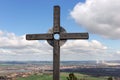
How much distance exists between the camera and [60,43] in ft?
32.0

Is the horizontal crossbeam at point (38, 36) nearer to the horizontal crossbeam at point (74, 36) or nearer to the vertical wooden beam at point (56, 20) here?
the vertical wooden beam at point (56, 20)

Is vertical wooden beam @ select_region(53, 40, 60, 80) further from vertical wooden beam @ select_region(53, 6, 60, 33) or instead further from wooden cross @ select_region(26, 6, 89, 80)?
vertical wooden beam @ select_region(53, 6, 60, 33)

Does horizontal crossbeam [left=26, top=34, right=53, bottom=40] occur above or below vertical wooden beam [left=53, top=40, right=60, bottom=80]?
above

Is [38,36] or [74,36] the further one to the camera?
[38,36]

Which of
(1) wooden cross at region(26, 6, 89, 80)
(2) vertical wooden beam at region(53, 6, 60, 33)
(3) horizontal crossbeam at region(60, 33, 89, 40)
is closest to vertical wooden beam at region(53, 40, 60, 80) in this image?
(1) wooden cross at region(26, 6, 89, 80)

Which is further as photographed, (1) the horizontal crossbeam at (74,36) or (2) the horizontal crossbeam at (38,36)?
(2) the horizontal crossbeam at (38,36)

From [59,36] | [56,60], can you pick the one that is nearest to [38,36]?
[59,36]

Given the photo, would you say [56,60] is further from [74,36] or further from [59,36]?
[74,36]

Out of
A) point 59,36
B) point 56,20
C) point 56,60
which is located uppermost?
point 56,20

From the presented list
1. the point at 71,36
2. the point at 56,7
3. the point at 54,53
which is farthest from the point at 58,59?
the point at 56,7

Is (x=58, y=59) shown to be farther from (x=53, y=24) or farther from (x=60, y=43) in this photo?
(x=53, y=24)

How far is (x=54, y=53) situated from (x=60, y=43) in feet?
1.33

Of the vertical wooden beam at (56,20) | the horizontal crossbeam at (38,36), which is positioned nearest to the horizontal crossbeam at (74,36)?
the vertical wooden beam at (56,20)

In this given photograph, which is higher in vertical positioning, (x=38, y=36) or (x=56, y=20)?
(x=56, y=20)
